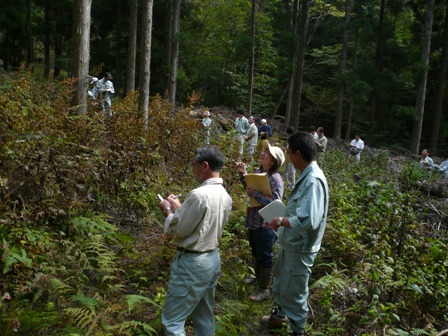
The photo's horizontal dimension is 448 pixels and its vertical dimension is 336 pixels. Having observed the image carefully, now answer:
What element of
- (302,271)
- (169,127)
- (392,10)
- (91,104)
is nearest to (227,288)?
(302,271)

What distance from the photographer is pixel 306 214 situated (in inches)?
131

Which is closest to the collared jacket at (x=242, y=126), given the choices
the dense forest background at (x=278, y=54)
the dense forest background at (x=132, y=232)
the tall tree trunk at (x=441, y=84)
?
the dense forest background at (x=132, y=232)

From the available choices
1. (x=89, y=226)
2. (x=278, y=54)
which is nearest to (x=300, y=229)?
(x=89, y=226)

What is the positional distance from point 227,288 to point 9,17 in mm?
22323

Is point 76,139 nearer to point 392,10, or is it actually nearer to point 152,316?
point 152,316

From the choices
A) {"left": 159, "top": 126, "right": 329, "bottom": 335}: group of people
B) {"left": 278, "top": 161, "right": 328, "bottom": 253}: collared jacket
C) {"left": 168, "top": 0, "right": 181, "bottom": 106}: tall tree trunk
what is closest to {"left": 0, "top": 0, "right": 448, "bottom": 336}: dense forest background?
{"left": 159, "top": 126, "right": 329, "bottom": 335}: group of people

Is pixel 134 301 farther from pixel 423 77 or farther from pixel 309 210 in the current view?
pixel 423 77

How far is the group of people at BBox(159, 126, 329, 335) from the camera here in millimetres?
2988

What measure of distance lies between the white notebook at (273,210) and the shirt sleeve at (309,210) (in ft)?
1.05

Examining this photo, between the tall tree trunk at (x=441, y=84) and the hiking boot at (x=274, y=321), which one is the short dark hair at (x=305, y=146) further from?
the tall tree trunk at (x=441, y=84)

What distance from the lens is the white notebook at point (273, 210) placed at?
3.74 meters

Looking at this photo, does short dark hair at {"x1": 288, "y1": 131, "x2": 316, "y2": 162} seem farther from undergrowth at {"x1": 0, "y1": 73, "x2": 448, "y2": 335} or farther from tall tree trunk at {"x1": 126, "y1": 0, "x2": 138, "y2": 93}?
tall tree trunk at {"x1": 126, "y1": 0, "x2": 138, "y2": 93}

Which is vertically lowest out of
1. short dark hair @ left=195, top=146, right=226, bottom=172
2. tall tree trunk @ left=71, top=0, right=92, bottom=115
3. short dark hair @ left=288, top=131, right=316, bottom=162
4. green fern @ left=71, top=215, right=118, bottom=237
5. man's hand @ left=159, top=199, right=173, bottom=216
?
green fern @ left=71, top=215, right=118, bottom=237

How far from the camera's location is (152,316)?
388 cm
